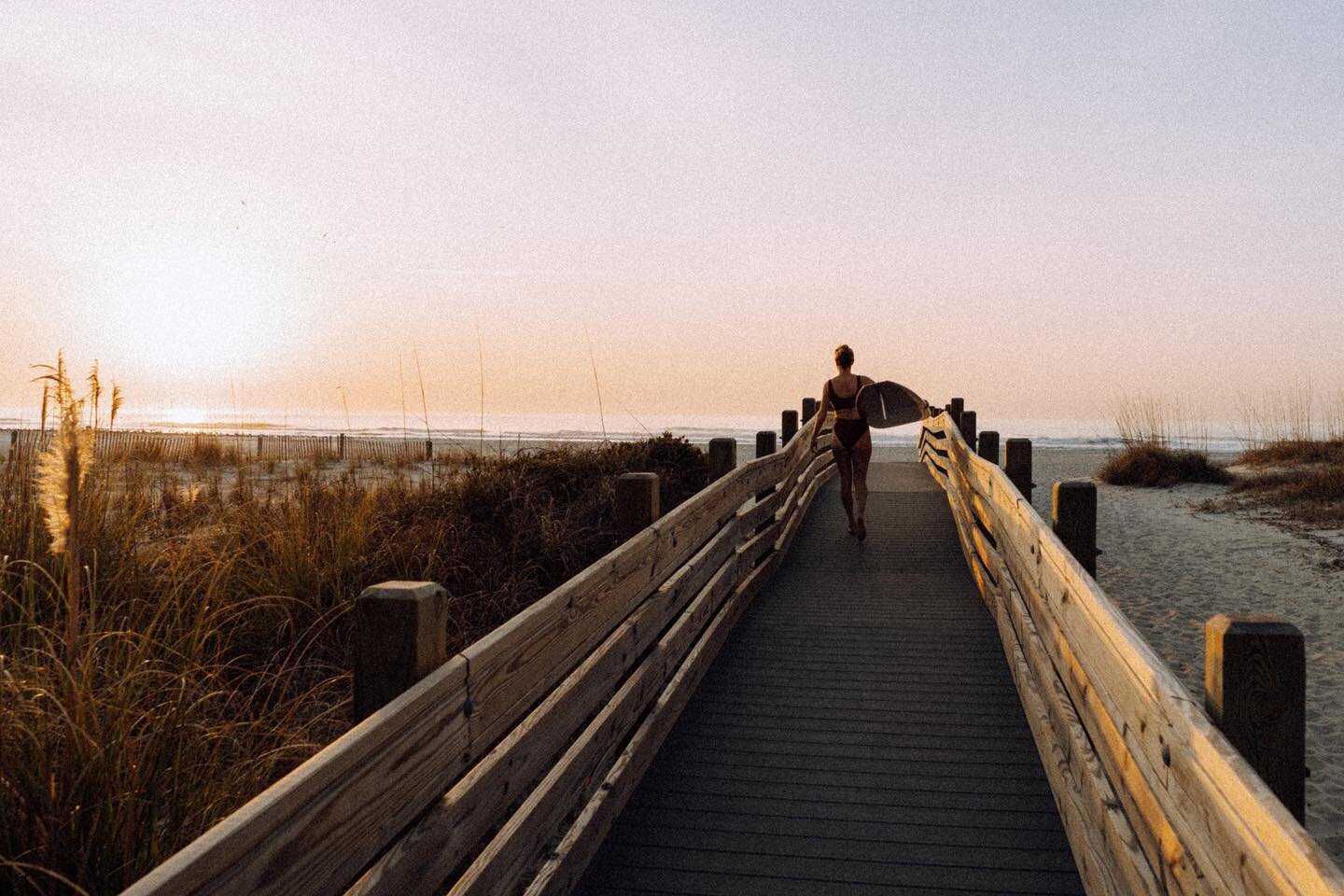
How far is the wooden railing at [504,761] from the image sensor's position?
1594 mm

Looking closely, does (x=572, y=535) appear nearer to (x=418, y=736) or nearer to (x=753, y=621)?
(x=753, y=621)

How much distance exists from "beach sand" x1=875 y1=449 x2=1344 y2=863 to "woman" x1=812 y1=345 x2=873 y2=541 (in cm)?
285

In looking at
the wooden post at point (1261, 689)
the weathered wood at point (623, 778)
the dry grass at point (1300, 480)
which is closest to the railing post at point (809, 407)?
the dry grass at point (1300, 480)

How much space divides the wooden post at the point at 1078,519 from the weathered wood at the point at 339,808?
10.3 ft

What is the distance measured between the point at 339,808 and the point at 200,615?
6.67 feet

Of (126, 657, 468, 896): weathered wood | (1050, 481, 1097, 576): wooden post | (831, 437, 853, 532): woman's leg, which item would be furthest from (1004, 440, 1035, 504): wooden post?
(126, 657, 468, 896): weathered wood

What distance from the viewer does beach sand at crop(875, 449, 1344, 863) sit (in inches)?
227

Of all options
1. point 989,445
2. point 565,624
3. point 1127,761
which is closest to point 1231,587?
point 989,445

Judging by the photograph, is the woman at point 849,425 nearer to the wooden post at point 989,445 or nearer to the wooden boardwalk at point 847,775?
the wooden post at point 989,445

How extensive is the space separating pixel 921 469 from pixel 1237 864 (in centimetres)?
1591

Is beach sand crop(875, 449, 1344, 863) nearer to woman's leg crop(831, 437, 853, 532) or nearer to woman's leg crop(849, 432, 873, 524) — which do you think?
woman's leg crop(849, 432, 873, 524)

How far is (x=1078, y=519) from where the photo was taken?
4.32m

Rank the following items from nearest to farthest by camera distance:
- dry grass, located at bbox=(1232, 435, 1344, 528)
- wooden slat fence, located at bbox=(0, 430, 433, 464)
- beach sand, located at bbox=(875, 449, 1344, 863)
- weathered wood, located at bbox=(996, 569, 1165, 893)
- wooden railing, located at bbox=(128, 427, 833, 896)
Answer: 1. wooden railing, located at bbox=(128, 427, 833, 896)
2. weathered wood, located at bbox=(996, 569, 1165, 893)
3. beach sand, located at bbox=(875, 449, 1344, 863)
4. wooden slat fence, located at bbox=(0, 430, 433, 464)
5. dry grass, located at bbox=(1232, 435, 1344, 528)

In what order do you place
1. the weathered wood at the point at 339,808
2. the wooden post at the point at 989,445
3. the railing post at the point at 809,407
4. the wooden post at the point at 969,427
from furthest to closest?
the railing post at the point at 809,407 < the wooden post at the point at 969,427 < the wooden post at the point at 989,445 < the weathered wood at the point at 339,808
